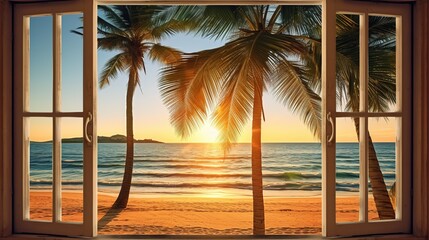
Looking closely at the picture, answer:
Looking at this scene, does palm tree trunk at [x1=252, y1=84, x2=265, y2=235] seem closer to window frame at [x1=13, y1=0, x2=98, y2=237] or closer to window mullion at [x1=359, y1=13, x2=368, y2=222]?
window mullion at [x1=359, y1=13, x2=368, y2=222]

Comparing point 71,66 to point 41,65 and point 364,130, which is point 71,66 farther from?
point 364,130

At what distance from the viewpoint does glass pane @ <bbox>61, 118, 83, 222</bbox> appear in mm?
12100

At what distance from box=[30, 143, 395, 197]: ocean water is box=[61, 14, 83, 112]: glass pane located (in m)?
1.21

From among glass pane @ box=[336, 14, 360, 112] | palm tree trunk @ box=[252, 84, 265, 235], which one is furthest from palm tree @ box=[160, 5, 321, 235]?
glass pane @ box=[336, 14, 360, 112]

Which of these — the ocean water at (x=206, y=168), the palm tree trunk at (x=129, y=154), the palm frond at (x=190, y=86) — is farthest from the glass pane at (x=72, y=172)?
the palm frond at (x=190, y=86)

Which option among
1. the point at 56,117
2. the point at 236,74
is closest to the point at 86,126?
the point at 56,117

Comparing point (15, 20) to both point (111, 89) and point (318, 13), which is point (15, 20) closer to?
point (318, 13)

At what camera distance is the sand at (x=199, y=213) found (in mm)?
11286

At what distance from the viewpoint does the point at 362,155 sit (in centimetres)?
235

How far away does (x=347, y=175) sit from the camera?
13148 mm

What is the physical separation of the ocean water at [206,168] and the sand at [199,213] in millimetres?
406

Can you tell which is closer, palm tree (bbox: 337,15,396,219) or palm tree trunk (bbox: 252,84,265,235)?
palm tree (bbox: 337,15,396,219)

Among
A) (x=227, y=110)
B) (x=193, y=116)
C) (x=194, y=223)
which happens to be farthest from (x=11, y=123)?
(x=194, y=223)

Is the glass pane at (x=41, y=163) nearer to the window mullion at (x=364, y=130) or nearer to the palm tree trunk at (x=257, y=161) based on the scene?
the palm tree trunk at (x=257, y=161)
